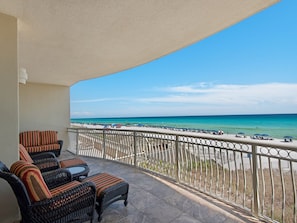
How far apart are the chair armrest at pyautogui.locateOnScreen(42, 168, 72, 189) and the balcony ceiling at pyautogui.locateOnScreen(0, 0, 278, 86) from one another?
2145mm

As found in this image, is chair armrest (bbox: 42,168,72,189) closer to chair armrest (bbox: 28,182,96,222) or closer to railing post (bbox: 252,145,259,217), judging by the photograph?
chair armrest (bbox: 28,182,96,222)

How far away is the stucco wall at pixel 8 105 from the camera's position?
2023mm

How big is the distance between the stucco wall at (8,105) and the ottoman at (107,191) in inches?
39.7

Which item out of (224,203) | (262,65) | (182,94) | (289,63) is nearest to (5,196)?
(224,203)

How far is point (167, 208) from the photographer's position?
2.30 m

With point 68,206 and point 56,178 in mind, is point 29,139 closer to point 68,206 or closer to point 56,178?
point 56,178

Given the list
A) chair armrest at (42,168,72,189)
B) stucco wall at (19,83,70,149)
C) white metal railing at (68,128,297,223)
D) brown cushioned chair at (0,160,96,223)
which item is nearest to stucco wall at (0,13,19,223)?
chair armrest at (42,168,72,189)

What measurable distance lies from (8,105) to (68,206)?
4.91 feet

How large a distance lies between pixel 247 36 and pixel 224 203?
1260 centimetres

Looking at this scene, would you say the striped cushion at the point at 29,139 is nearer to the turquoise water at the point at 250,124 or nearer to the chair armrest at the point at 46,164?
the chair armrest at the point at 46,164

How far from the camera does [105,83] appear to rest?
23.4m

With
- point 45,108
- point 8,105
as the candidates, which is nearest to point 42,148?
point 45,108

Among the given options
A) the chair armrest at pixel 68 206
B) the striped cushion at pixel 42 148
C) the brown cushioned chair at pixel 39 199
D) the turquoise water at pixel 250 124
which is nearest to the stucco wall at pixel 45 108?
the striped cushion at pixel 42 148

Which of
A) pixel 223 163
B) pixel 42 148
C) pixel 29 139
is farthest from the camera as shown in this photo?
pixel 29 139
